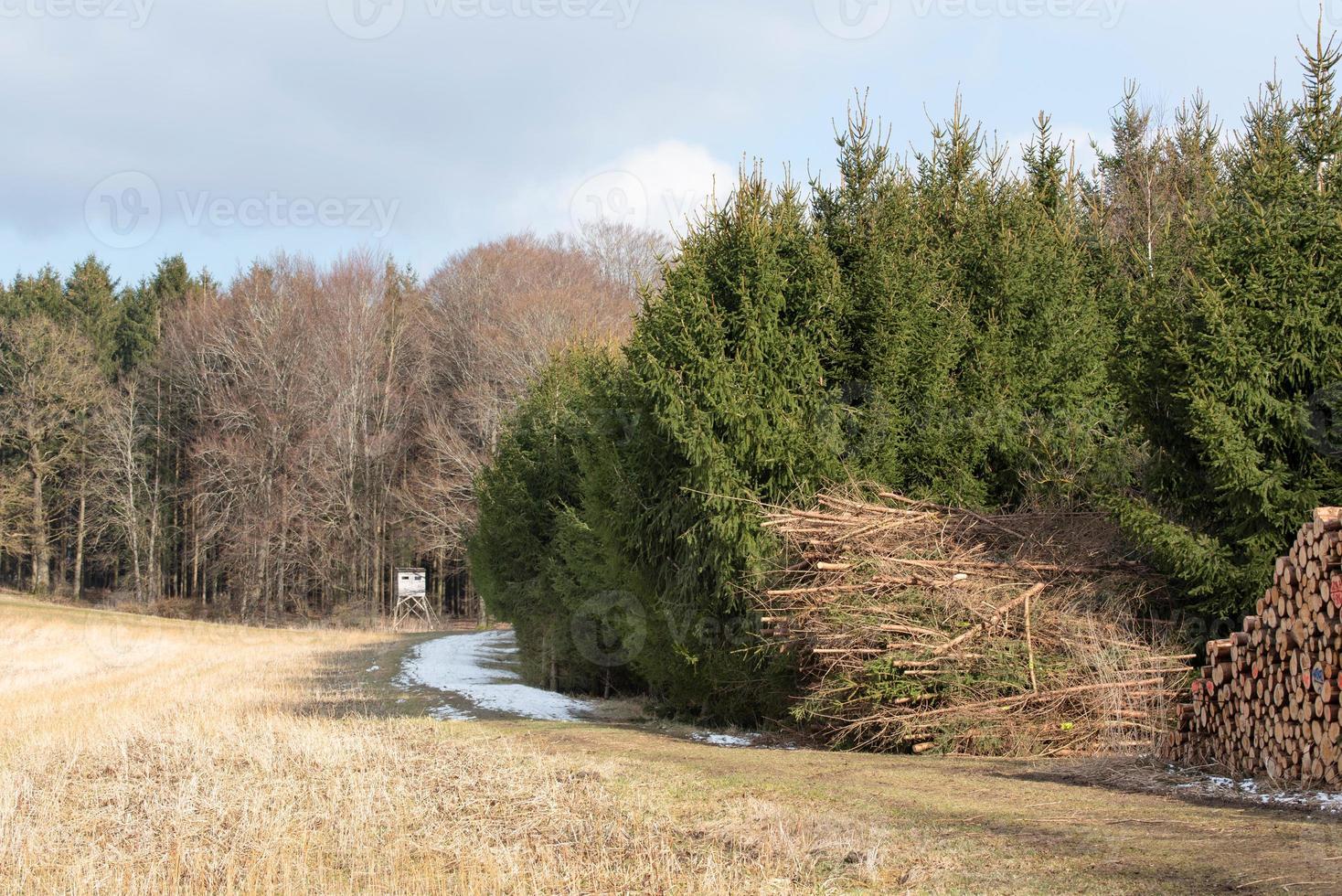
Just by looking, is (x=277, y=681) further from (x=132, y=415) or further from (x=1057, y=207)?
(x=132, y=415)

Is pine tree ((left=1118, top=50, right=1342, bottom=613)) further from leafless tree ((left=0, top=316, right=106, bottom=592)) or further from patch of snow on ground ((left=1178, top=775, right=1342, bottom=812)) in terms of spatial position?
leafless tree ((left=0, top=316, right=106, bottom=592))

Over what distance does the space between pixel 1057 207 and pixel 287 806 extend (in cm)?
1728

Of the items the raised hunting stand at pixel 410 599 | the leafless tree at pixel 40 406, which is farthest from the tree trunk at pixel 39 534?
the raised hunting stand at pixel 410 599

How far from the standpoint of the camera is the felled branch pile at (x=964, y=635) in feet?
37.2

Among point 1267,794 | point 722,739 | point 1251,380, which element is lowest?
point 722,739

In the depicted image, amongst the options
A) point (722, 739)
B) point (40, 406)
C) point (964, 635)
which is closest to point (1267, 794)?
point (964, 635)

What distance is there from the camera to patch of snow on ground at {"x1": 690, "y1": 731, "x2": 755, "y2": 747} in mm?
13294

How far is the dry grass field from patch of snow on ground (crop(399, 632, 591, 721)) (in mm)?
4042

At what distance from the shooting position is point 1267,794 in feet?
26.3

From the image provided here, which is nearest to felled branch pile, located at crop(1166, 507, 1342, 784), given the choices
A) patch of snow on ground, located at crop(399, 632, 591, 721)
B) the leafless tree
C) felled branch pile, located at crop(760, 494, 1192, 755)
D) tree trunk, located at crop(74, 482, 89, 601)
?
felled branch pile, located at crop(760, 494, 1192, 755)

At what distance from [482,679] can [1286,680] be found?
1825cm

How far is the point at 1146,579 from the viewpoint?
12328 mm

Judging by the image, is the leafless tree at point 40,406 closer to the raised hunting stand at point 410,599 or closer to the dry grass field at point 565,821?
the raised hunting stand at point 410,599

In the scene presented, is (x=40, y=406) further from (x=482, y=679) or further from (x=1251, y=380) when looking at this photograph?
(x=1251, y=380)
